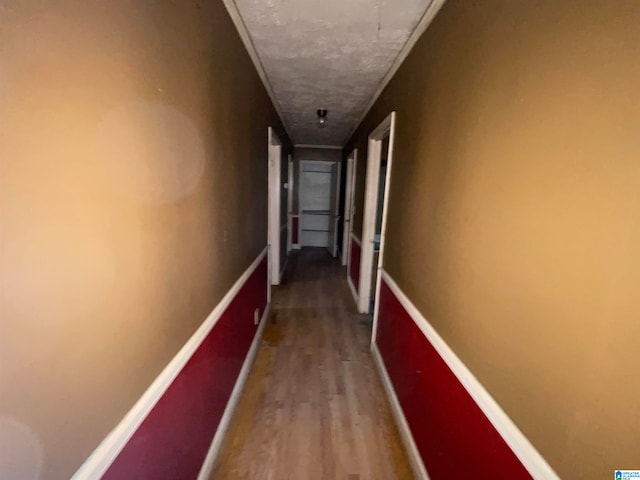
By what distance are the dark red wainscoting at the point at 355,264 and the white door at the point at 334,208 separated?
1668mm

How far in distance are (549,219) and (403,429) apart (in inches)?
61.1

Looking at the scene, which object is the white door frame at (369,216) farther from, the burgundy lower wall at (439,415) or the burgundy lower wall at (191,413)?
the burgundy lower wall at (191,413)

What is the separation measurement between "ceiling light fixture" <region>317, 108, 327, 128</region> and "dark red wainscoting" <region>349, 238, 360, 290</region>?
1.60 m

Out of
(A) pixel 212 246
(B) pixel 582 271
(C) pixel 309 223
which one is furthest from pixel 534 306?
(C) pixel 309 223

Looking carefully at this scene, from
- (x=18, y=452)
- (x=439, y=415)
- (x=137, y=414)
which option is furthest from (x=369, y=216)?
(x=18, y=452)

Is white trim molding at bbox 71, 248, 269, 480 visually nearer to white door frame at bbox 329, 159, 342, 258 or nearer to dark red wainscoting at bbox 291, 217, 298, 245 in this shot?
white door frame at bbox 329, 159, 342, 258

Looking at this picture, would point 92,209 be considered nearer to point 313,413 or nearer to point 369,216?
point 313,413

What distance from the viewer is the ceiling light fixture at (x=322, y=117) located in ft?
11.5

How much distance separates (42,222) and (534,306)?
1.13 metres

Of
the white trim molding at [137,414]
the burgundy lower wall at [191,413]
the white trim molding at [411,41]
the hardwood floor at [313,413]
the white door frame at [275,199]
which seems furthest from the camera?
the white door frame at [275,199]

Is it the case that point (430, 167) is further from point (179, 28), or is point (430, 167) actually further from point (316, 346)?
point (316, 346)

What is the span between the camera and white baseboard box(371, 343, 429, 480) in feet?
5.06

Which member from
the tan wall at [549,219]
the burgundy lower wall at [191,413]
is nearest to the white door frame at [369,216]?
the burgundy lower wall at [191,413]

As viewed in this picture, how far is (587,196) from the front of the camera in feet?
2.21
